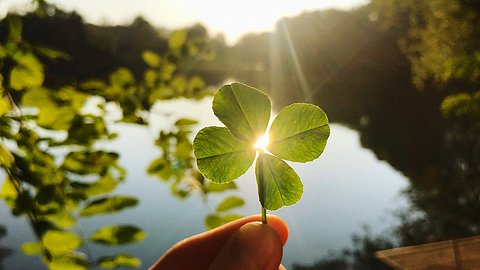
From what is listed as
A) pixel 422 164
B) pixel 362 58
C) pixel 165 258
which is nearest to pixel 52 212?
pixel 165 258

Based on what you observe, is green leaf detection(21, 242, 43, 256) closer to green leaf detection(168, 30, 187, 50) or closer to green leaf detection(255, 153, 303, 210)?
green leaf detection(255, 153, 303, 210)

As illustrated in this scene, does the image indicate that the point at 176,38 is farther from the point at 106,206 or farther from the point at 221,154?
the point at 221,154

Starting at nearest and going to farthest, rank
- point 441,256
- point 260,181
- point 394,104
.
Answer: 1. point 260,181
2. point 441,256
3. point 394,104

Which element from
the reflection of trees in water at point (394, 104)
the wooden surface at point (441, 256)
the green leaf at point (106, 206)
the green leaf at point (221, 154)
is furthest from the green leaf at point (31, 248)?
the wooden surface at point (441, 256)

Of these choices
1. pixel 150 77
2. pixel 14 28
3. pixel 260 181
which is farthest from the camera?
pixel 150 77

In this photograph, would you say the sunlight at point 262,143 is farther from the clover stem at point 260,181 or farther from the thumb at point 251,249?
the thumb at point 251,249

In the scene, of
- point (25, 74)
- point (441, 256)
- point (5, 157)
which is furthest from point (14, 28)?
point (441, 256)

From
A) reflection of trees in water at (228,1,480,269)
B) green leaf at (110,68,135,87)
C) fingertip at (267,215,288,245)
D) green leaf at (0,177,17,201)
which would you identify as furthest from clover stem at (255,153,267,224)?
reflection of trees in water at (228,1,480,269)
